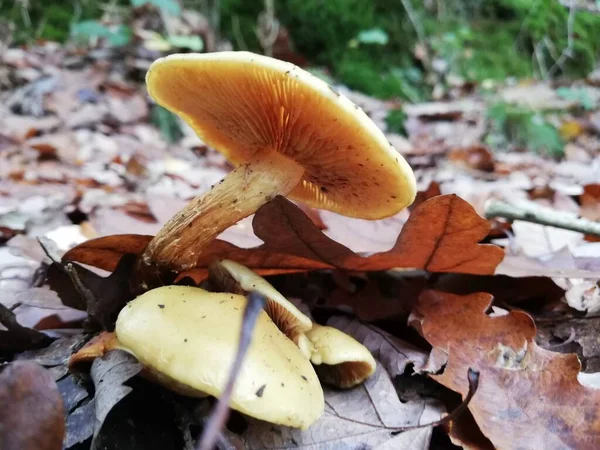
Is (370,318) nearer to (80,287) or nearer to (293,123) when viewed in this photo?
(293,123)

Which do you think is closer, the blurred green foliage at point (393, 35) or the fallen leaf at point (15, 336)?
the fallen leaf at point (15, 336)

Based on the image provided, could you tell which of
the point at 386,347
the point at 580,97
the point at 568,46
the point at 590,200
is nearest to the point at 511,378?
the point at 386,347

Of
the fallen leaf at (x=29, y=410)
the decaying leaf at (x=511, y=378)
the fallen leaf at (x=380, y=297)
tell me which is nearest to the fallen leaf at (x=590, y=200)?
the fallen leaf at (x=380, y=297)

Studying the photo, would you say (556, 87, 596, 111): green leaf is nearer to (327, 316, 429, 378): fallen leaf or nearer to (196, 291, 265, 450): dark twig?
(327, 316, 429, 378): fallen leaf

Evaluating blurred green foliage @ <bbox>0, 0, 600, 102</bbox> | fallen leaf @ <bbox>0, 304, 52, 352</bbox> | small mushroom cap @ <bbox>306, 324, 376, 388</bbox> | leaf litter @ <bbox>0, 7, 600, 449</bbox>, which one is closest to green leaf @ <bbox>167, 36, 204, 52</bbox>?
blurred green foliage @ <bbox>0, 0, 600, 102</bbox>

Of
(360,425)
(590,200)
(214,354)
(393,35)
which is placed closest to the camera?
(214,354)

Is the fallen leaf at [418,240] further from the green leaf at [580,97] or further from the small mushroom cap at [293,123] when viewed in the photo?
the green leaf at [580,97]
